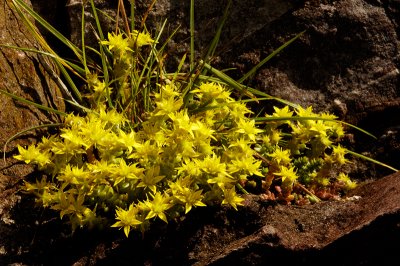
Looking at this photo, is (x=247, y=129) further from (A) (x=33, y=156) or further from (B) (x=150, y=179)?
(A) (x=33, y=156)

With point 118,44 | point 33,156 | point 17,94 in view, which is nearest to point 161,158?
point 33,156

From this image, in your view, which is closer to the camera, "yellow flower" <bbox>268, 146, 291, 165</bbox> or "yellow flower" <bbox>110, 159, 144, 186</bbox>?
"yellow flower" <bbox>110, 159, 144, 186</bbox>

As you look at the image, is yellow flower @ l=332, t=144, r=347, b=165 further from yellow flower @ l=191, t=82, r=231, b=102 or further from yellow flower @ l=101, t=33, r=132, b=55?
yellow flower @ l=101, t=33, r=132, b=55

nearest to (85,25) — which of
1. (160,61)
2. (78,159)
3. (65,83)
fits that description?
(65,83)

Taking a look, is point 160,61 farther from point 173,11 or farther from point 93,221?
point 93,221

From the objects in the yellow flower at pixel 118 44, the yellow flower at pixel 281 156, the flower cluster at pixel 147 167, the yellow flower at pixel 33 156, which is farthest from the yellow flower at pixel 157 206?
the yellow flower at pixel 118 44

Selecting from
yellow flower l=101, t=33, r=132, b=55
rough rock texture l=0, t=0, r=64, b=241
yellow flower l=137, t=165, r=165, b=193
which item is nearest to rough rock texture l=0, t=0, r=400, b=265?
rough rock texture l=0, t=0, r=64, b=241

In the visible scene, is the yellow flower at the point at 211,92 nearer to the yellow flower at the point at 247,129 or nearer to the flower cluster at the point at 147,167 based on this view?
the flower cluster at the point at 147,167
